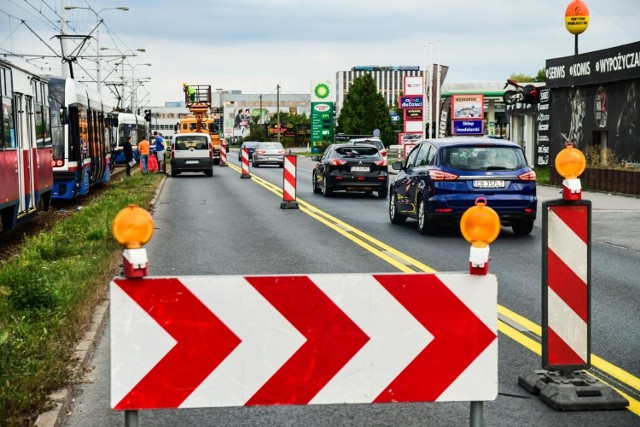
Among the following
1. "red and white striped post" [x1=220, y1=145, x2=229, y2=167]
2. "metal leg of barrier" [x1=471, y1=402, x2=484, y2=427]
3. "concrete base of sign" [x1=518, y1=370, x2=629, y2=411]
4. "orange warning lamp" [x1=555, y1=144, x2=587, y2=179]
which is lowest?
"red and white striped post" [x1=220, y1=145, x2=229, y2=167]

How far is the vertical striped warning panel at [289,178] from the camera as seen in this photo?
953 inches

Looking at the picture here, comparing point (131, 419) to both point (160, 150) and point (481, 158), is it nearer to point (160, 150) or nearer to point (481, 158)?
point (481, 158)

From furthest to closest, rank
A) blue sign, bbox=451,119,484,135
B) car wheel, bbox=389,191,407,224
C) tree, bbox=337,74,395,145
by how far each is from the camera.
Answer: tree, bbox=337,74,395,145, blue sign, bbox=451,119,484,135, car wheel, bbox=389,191,407,224

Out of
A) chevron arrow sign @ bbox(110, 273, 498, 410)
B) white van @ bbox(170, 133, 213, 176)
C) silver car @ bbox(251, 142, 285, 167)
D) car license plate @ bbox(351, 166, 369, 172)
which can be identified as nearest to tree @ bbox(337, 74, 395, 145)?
silver car @ bbox(251, 142, 285, 167)

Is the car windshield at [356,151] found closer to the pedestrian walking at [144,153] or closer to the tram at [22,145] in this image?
the tram at [22,145]

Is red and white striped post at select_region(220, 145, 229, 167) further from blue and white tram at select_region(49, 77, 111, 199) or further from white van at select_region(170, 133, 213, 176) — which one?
blue and white tram at select_region(49, 77, 111, 199)

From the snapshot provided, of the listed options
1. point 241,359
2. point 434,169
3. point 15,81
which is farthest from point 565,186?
point 15,81

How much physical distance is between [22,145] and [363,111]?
114 meters

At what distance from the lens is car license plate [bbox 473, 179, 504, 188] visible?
1697cm

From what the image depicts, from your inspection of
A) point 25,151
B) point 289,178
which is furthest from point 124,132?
point 25,151

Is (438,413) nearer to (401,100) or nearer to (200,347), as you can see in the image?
(200,347)

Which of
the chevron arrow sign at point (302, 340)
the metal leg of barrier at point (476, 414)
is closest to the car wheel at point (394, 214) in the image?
the metal leg of barrier at point (476, 414)

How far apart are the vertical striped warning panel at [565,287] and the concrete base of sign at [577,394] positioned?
0.44 ft

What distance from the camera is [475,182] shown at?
17.0 meters
